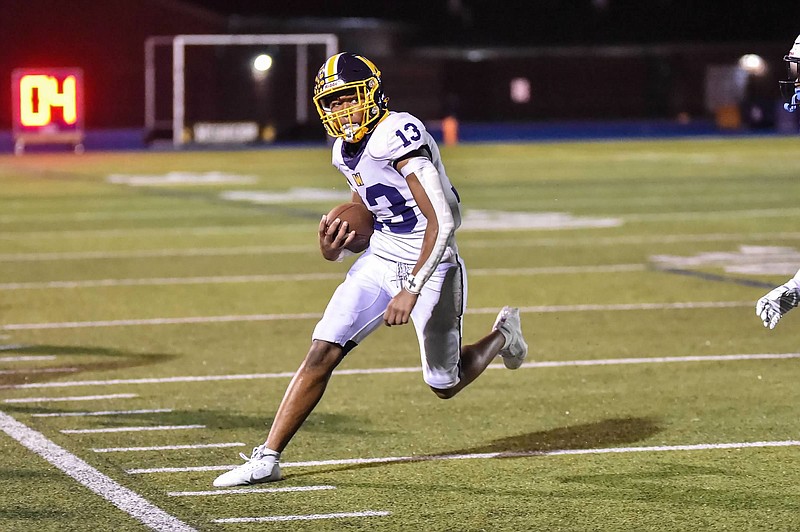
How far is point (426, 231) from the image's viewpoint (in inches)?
217

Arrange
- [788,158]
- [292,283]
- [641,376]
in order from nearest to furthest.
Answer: [641,376]
[292,283]
[788,158]

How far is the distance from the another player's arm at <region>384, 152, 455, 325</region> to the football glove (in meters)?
1.21

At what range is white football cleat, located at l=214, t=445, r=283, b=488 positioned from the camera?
5418mm

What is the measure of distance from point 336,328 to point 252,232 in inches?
379

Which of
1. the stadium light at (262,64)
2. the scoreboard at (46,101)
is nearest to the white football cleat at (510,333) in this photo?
the scoreboard at (46,101)

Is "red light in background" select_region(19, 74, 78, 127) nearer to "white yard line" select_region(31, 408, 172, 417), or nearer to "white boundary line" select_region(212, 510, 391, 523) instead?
"white yard line" select_region(31, 408, 172, 417)

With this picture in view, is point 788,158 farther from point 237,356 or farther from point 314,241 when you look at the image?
point 237,356

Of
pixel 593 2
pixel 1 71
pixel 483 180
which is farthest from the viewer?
pixel 593 2

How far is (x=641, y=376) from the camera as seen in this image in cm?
765

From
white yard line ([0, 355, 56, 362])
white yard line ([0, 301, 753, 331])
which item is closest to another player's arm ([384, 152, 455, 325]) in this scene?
white yard line ([0, 355, 56, 362])

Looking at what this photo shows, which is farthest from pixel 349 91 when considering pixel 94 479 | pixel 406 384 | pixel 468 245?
pixel 468 245

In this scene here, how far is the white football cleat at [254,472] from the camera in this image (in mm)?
5418

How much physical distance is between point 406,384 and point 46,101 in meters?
25.4

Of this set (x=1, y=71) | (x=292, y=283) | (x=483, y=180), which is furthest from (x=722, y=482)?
(x=1, y=71)
